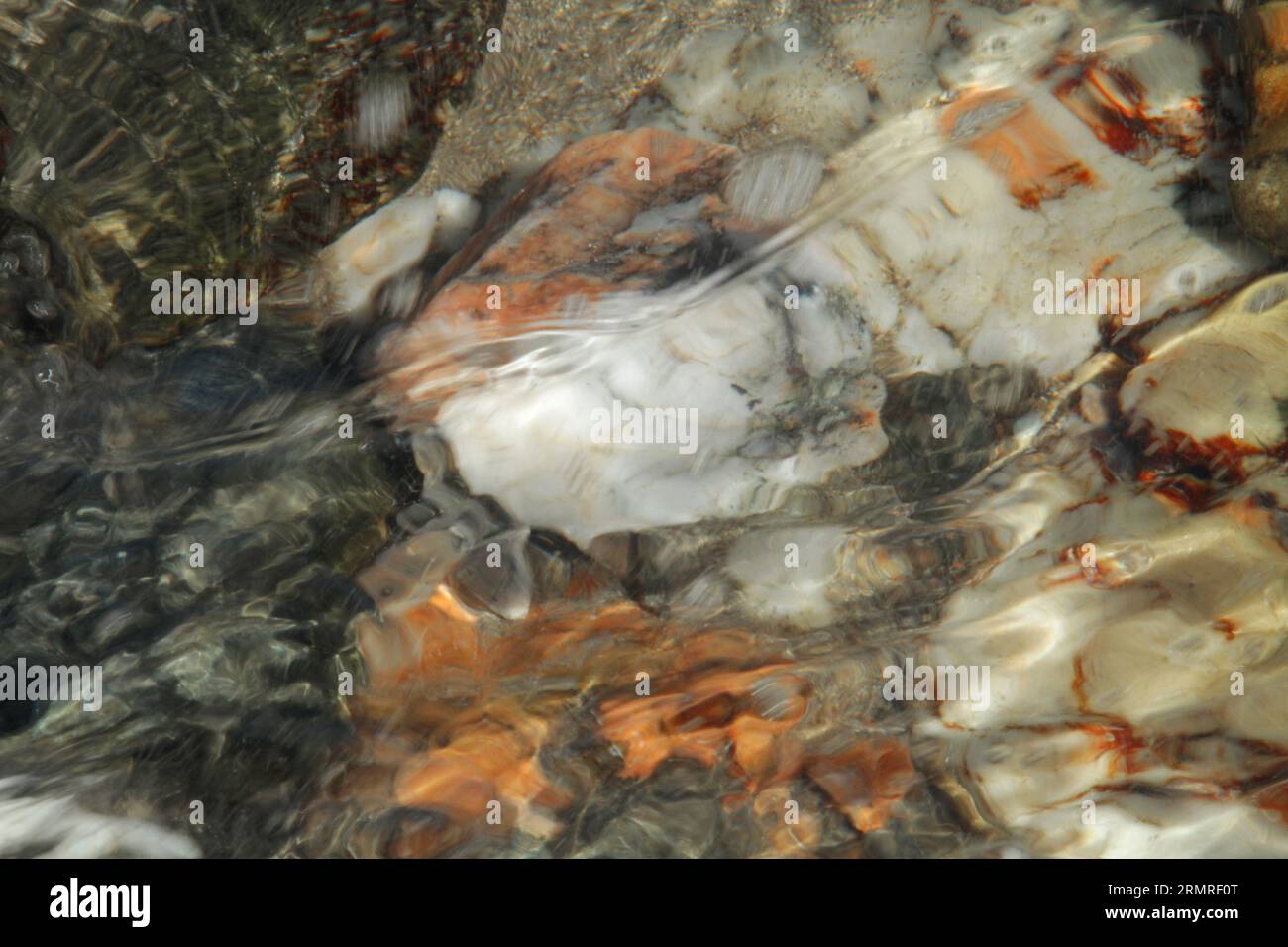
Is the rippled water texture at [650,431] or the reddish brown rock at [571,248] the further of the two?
the reddish brown rock at [571,248]

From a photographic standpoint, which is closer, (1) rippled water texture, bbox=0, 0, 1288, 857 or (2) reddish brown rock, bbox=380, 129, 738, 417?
(1) rippled water texture, bbox=0, 0, 1288, 857

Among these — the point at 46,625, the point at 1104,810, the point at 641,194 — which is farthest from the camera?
the point at 641,194

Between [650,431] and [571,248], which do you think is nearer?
[650,431]

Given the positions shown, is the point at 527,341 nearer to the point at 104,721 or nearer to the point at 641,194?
the point at 641,194

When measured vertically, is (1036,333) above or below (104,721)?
above

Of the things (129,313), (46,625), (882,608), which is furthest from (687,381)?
(46,625)

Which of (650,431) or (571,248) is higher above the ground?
(571,248)

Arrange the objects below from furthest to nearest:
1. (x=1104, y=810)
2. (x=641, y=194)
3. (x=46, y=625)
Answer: (x=641, y=194)
(x=46, y=625)
(x=1104, y=810)

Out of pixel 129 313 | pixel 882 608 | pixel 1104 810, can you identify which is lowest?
pixel 1104 810
